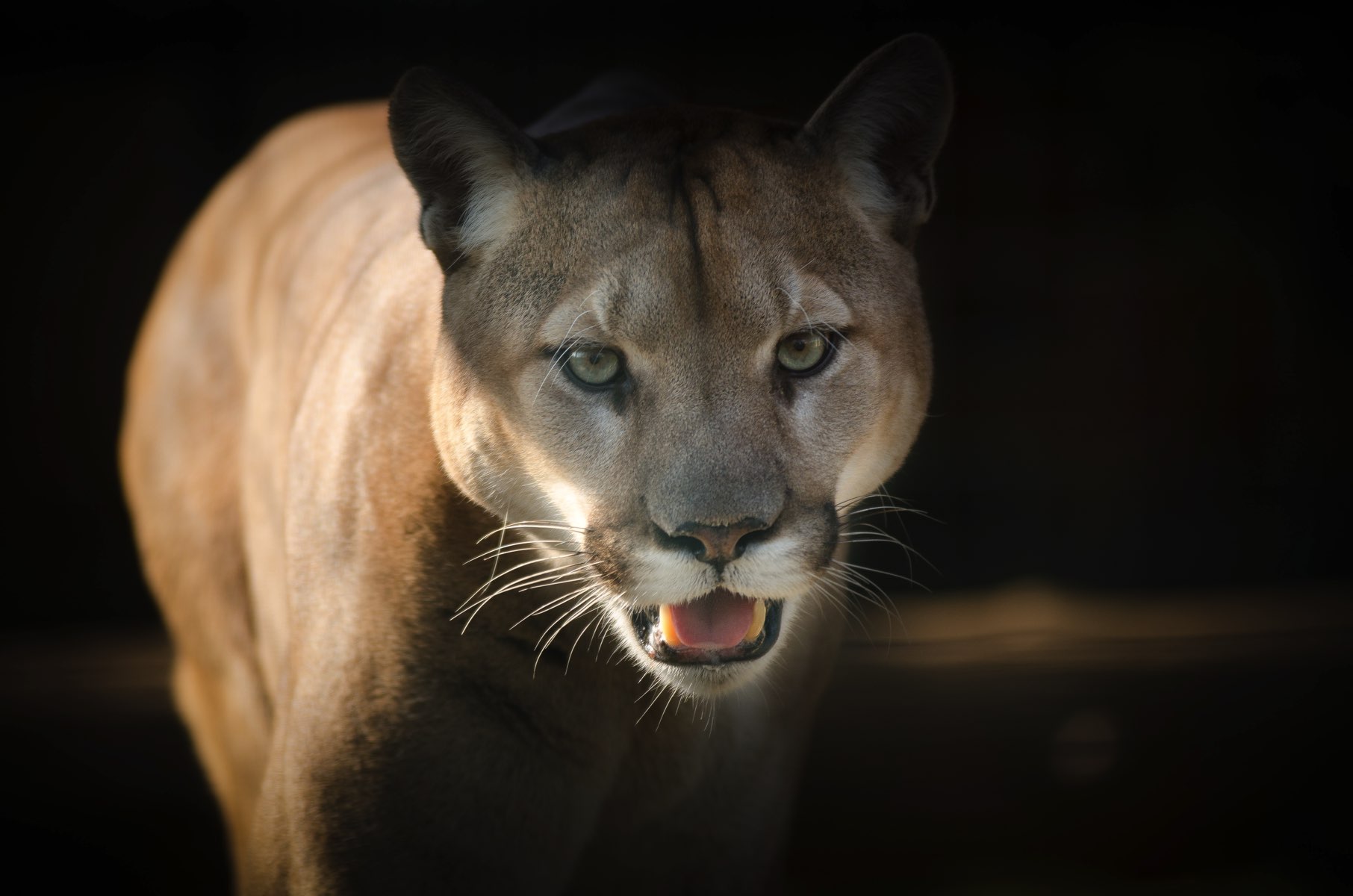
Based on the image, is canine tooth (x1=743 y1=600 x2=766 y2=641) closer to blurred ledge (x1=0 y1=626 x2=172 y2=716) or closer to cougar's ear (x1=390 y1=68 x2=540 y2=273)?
cougar's ear (x1=390 y1=68 x2=540 y2=273)

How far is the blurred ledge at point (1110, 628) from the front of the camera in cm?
412

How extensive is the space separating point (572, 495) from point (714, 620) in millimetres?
294

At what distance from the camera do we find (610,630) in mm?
2281

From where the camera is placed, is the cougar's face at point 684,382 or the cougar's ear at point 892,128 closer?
the cougar's face at point 684,382

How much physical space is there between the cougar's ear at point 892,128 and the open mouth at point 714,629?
0.73 meters

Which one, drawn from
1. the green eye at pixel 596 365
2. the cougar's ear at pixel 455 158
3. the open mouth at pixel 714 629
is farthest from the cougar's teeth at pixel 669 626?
the cougar's ear at pixel 455 158

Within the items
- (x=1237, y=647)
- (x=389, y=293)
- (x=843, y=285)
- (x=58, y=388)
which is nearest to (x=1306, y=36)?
(x=1237, y=647)

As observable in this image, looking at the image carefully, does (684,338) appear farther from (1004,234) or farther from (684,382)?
(1004,234)

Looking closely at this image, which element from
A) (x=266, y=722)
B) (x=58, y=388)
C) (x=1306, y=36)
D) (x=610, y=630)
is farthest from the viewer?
(x=58, y=388)

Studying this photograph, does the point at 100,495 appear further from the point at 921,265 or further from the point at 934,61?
the point at 934,61

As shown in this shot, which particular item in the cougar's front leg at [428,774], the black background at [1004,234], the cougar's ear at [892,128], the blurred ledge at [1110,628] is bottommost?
the cougar's front leg at [428,774]

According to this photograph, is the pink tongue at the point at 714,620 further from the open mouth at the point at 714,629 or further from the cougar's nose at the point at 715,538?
the cougar's nose at the point at 715,538

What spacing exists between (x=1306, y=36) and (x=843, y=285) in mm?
3047

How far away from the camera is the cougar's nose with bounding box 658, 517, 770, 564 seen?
1.87 meters
